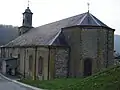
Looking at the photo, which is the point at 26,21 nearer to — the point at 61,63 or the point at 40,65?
the point at 40,65

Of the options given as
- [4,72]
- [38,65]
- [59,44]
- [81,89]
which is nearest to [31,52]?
[38,65]

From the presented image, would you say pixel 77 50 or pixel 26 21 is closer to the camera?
pixel 77 50

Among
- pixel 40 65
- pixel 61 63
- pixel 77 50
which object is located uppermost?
pixel 77 50

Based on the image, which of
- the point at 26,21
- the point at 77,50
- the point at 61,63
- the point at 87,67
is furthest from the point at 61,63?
the point at 26,21

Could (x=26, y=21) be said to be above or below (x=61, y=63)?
above

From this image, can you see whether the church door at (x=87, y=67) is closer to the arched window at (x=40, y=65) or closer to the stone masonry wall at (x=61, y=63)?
the stone masonry wall at (x=61, y=63)

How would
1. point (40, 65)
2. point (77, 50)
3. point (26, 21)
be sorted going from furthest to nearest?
point (26, 21) → point (40, 65) → point (77, 50)

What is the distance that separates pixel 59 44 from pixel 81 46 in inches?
120

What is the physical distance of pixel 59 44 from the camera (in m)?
29.8

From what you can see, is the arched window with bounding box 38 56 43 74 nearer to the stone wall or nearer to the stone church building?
the stone church building

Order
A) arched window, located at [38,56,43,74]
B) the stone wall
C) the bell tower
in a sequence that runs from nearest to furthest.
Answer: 1. the stone wall
2. arched window, located at [38,56,43,74]
3. the bell tower

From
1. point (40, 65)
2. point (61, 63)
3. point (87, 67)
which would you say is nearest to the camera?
point (87, 67)

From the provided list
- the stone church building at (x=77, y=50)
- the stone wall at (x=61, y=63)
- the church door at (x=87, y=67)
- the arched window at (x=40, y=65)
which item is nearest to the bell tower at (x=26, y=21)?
the stone church building at (x=77, y=50)

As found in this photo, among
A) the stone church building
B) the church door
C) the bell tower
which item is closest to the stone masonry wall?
the stone church building
